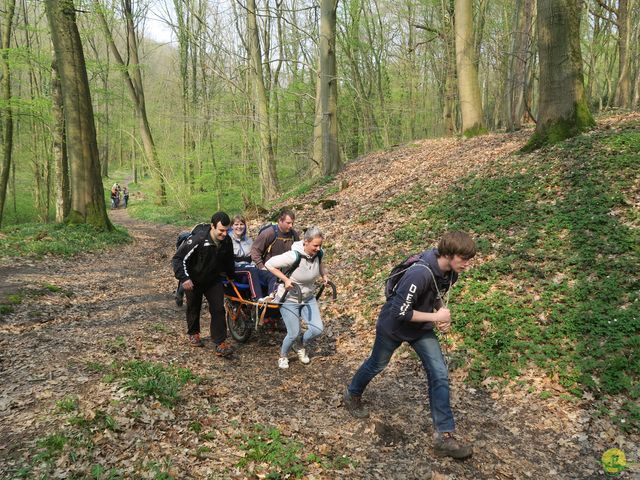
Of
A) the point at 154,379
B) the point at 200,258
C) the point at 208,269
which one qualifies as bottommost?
the point at 154,379

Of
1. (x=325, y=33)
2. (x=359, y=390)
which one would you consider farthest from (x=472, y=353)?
(x=325, y=33)

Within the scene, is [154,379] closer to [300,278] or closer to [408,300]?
[300,278]

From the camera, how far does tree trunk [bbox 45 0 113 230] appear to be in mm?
12469

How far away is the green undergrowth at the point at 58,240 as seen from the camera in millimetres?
10508

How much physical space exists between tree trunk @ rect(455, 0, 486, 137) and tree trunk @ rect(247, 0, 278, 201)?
8.63 metres

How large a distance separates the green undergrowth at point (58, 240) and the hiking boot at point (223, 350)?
7105 mm

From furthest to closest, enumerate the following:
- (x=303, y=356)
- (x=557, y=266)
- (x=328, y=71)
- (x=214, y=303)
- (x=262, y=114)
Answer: (x=262, y=114)
(x=328, y=71)
(x=557, y=266)
(x=303, y=356)
(x=214, y=303)

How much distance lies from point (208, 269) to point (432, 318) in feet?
10.2

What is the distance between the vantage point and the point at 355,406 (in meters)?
4.66

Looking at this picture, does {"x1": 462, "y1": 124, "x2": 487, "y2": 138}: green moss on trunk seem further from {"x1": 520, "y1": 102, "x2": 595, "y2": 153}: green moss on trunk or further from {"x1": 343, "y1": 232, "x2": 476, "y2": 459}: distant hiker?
{"x1": 343, "y1": 232, "x2": 476, "y2": 459}: distant hiker

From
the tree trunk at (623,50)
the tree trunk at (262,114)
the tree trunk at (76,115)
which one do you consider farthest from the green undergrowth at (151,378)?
→ the tree trunk at (623,50)

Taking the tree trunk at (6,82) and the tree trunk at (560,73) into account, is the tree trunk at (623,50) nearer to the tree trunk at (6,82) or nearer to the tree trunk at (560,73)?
the tree trunk at (560,73)

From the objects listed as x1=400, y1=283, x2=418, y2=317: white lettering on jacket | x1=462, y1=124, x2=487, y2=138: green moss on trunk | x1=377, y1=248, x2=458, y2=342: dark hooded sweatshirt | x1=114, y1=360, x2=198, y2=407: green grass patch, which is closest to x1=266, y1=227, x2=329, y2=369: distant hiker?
x1=114, y1=360, x2=198, y2=407: green grass patch

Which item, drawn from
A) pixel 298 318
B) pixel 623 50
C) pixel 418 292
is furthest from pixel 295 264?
pixel 623 50
